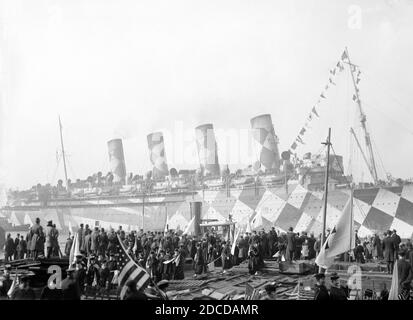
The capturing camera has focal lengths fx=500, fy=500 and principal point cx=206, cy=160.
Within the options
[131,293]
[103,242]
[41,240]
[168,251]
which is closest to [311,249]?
[168,251]

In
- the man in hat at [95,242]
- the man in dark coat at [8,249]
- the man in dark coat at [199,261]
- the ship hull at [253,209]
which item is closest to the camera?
the man in hat at [95,242]

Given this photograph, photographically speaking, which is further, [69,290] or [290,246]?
[290,246]

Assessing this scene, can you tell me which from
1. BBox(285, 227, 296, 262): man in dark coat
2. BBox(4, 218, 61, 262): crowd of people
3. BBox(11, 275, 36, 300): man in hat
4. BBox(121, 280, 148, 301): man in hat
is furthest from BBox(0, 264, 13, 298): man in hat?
BBox(285, 227, 296, 262): man in dark coat

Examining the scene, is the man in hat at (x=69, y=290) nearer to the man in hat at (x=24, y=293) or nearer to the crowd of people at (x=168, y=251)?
the man in hat at (x=24, y=293)

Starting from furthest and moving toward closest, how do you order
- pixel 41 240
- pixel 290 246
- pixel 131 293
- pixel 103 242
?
pixel 290 246 < pixel 103 242 < pixel 41 240 < pixel 131 293

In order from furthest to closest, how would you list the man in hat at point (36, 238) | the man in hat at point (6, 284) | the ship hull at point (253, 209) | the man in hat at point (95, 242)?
1. the ship hull at point (253, 209)
2. the man in hat at point (95, 242)
3. the man in hat at point (36, 238)
4. the man in hat at point (6, 284)

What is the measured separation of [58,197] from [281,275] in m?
43.3

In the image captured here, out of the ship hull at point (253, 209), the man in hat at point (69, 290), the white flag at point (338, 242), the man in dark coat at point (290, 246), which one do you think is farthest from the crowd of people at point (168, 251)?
the man in hat at point (69, 290)

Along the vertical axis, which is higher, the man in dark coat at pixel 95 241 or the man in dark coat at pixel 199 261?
the man in dark coat at pixel 95 241

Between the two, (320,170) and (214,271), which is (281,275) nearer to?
(214,271)

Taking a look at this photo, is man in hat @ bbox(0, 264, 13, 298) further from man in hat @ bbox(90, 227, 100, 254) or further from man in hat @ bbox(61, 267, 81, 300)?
man in hat @ bbox(90, 227, 100, 254)

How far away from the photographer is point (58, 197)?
51406mm

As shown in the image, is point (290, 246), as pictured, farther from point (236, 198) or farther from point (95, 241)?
point (236, 198)
